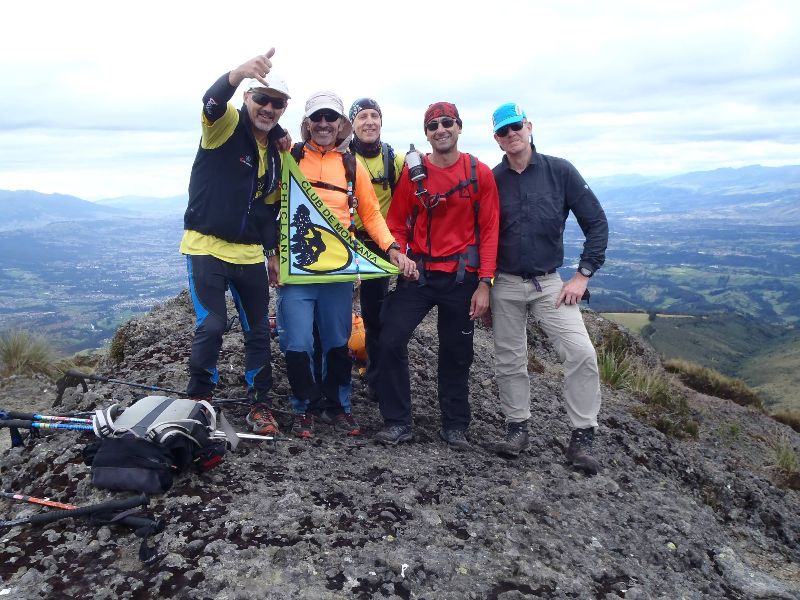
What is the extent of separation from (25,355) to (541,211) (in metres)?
11.7

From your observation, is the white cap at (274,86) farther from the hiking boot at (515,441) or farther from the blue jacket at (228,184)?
the hiking boot at (515,441)

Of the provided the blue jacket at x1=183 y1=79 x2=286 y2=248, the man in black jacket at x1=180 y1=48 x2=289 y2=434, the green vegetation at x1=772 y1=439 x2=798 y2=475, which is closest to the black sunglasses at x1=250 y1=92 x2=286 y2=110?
the man in black jacket at x1=180 y1=48 x2=289 y2=434

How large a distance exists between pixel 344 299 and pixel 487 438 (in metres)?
2.45

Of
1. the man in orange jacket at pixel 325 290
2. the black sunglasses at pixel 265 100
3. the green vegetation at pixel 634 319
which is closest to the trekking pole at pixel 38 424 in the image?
the man in orange jacket at pixel 325 290

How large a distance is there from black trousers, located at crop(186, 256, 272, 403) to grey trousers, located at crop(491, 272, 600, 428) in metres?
2.44

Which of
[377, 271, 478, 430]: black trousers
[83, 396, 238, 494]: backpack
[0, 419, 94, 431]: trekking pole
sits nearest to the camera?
[83, 396, 238, 494]: backpack

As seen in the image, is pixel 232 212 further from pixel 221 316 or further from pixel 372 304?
pixel 372 304

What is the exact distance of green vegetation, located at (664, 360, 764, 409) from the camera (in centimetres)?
1562

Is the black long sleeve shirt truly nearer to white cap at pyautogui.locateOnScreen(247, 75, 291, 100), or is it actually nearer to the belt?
the belt

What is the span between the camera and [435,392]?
7.99 m

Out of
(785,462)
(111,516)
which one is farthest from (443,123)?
(785,462)

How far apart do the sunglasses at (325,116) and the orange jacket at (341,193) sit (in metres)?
0.29

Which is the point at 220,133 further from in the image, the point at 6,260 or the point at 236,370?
the point at 6,260

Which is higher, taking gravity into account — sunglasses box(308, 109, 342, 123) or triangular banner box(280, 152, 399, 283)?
sunglasses box(308, 109, 342, 123)
